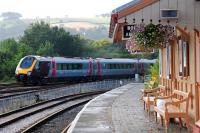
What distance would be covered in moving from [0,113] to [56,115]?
8.09ft

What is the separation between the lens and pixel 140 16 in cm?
988

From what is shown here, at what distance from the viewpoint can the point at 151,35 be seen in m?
11.5

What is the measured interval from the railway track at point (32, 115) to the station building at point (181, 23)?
5.71 m

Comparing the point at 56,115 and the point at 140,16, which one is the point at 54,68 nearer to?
the point at 56,115

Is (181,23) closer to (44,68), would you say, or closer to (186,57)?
(186,57)

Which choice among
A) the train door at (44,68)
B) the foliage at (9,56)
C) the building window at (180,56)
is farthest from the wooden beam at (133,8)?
the foliage at (9,56)

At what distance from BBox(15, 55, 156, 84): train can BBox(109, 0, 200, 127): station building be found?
30012 mm

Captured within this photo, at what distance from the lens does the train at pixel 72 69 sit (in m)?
42.4

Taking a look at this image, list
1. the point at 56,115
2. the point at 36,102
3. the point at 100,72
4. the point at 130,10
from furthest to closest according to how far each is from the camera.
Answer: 1. the point at 100,72
2. the point at 36,102
3. the point at 56,115
4. the point at 130,10

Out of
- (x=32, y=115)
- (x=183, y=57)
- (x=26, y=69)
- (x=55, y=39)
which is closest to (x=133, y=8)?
(x=183, y=57)

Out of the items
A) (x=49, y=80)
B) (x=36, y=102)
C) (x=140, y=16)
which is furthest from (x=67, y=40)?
(x=140, y=16)

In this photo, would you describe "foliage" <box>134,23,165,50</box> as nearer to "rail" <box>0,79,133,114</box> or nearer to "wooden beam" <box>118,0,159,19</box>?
"wooden beam" <box>118,0,159,19</box>

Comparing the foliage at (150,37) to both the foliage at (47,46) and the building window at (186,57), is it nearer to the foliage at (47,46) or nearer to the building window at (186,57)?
the building window at (186,57)

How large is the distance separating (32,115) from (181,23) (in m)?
12.3
